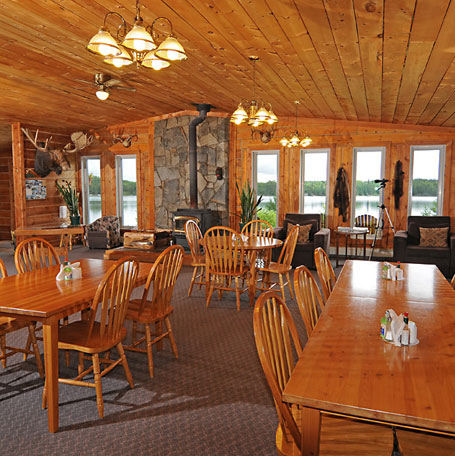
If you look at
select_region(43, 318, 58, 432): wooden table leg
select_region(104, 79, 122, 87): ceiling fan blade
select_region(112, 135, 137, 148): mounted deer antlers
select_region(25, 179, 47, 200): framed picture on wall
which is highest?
select_region(104, 79, 122, 87): ceiling fan blade

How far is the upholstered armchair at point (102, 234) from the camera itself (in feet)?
29.9

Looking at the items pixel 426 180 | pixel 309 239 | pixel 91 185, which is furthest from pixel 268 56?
pixel 91 185

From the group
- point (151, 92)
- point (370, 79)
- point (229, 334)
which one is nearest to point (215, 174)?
point (151, 92)

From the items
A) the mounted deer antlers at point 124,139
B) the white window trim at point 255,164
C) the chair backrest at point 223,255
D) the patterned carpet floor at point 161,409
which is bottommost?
the patterned carpet floor at point 161,409

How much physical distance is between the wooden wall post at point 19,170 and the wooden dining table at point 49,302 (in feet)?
20.7

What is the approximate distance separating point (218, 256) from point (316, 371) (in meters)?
3.26

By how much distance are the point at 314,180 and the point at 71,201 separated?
219 inches

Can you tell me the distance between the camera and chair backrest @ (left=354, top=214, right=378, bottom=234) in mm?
8156

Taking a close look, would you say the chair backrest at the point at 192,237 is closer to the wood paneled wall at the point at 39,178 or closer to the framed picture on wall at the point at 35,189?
the wood paneled wall at the point at 39,178

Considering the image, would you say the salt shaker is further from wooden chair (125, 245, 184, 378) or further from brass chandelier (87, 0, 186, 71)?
brass chandelier (87, 0, 186, 71)

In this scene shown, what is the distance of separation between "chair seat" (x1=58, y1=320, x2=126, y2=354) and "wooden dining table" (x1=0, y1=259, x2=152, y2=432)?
0.18m

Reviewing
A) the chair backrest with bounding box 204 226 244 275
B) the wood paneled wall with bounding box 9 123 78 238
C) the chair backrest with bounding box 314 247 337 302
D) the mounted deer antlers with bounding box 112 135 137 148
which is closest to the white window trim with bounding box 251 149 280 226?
the mounted deer antlers with bounding box 112 135 137 148

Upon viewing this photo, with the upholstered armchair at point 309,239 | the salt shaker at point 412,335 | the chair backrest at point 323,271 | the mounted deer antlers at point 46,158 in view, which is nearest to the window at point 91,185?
the mounted deer antlers at point 46,158

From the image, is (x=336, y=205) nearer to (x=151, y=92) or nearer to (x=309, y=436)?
(x=151, y=92)
